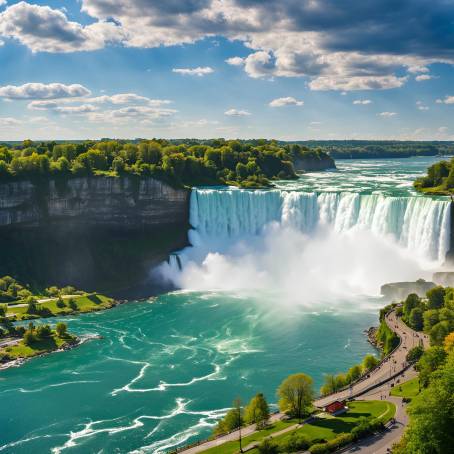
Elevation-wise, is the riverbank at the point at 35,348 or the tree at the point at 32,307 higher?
the tree at the point at 32,307

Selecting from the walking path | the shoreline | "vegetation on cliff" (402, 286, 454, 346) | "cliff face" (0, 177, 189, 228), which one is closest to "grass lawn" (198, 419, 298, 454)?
the walking path

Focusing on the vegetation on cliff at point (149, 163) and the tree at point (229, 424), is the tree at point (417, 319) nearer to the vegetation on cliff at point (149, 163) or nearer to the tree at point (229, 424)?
the tree at point (229, 424)

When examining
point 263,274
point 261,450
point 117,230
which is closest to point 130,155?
point 117,230

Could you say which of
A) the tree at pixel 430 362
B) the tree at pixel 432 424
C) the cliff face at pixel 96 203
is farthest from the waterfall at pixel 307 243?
the tree at pixel 432 424

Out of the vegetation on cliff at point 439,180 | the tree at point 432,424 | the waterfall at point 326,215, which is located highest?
the vegetation on cliff at point 439,180

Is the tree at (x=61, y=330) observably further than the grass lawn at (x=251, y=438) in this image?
Yes
